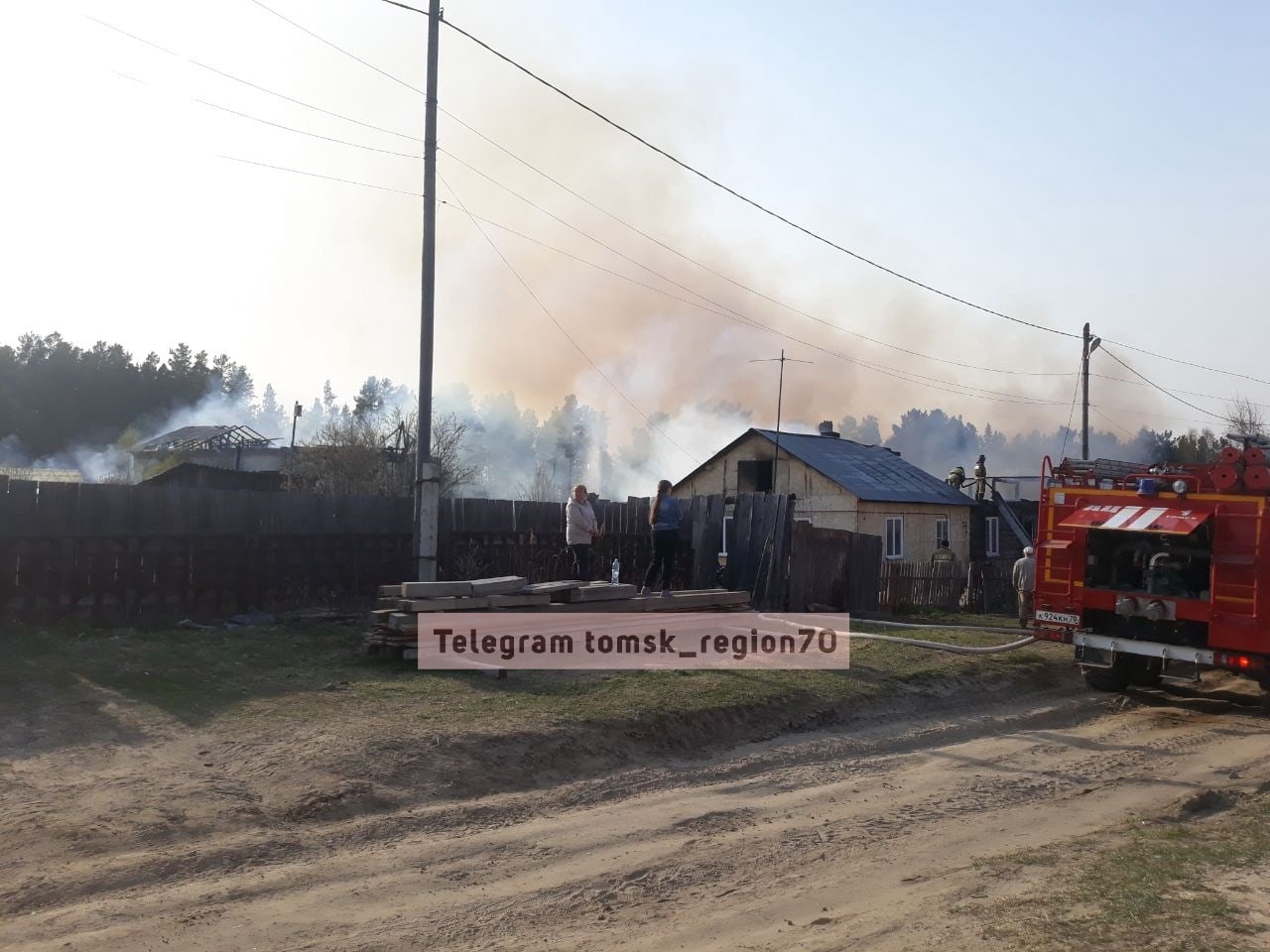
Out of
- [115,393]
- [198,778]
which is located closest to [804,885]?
[198,778]

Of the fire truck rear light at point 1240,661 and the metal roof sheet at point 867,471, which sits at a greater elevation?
the metal roof sheet at point 867,471

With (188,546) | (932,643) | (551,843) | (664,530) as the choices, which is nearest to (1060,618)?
(932,643)

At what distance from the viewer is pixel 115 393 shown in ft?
189

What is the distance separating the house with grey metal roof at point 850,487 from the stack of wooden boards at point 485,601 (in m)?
19.8

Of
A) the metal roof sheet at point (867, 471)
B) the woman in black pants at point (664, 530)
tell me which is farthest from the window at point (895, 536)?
the woman in black pants at point (664, 530)

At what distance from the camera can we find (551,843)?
254 inches

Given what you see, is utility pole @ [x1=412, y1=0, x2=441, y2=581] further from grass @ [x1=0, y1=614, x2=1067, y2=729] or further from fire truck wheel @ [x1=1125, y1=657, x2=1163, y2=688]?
fire truck wheel @ [x1=1125, y1=657, x2=1163, y2=688]

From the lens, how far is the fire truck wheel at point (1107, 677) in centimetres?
1255

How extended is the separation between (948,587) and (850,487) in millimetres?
10122

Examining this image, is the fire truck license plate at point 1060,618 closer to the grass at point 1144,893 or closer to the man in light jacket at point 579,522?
the grass at point 1144,893

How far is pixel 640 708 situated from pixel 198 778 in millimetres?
3772

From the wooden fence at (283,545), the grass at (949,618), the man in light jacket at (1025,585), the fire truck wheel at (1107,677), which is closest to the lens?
the fire truck wheel at (1107,677)

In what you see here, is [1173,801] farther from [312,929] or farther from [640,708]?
[312,929]

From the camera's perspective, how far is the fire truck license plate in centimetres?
1220
